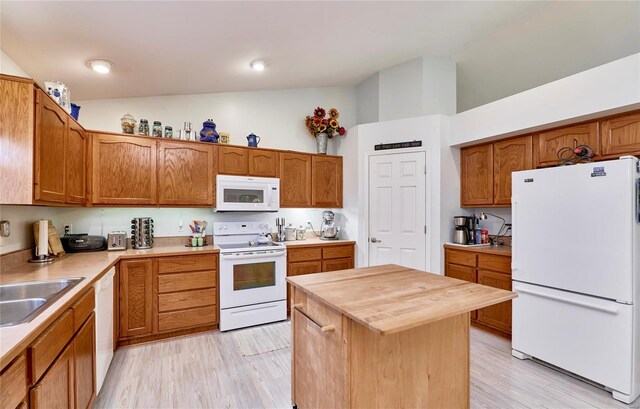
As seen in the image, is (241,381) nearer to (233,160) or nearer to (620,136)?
(233,160)

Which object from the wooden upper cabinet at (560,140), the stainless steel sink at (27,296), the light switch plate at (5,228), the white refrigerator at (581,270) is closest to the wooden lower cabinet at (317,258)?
the white refrigerator at (581,270)

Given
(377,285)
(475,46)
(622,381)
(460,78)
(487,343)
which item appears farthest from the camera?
(460,78)

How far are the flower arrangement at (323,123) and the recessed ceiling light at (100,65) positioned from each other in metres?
2.34

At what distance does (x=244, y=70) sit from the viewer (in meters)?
3.14

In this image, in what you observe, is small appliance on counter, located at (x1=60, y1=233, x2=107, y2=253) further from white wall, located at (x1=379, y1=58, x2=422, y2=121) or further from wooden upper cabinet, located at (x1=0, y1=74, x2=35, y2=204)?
white wall, located at (x1=379, y1=58, x2=422, y2=121)

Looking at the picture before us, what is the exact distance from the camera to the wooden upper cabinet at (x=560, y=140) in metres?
2.52

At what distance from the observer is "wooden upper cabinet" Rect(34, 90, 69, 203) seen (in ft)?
5.95

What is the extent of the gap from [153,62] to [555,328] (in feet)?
13.2

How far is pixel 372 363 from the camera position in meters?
1.45

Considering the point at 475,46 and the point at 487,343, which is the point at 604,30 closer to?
the point at 475,46

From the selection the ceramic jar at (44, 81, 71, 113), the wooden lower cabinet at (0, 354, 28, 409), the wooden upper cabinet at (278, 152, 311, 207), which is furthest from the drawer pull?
the ceramic jar at (44, 81, 71, 113)

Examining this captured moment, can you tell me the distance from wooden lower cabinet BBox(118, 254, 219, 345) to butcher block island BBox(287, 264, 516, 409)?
158cm

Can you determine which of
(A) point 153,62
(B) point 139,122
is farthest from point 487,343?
(B) point 139,122

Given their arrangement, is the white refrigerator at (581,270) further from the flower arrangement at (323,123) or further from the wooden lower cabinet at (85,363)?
the wooden lower cabinet at (85,363)
